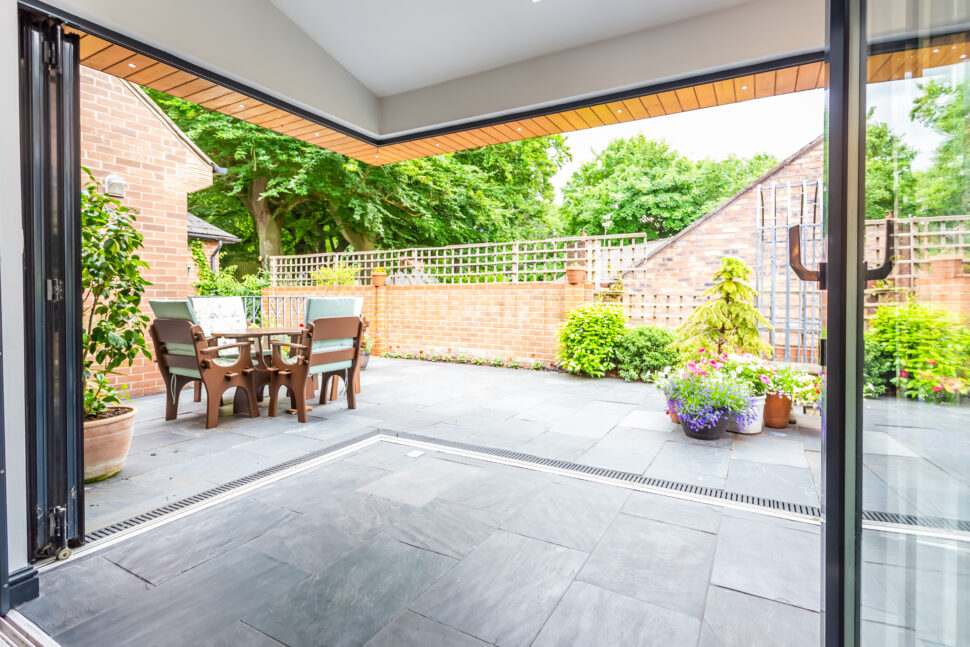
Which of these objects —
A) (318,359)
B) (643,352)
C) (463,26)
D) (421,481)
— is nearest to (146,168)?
(318,359)

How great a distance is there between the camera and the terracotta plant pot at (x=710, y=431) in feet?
11.7

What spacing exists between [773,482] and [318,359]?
11.5ft

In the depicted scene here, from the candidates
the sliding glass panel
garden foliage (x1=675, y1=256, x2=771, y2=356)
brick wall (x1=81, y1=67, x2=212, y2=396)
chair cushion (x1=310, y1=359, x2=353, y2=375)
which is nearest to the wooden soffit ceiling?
the sliding glass panel

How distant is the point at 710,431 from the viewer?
3570 mm

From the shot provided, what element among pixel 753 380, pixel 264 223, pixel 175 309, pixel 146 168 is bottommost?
pixel 753 380

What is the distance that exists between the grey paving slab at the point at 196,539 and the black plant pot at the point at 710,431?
283 centimetres

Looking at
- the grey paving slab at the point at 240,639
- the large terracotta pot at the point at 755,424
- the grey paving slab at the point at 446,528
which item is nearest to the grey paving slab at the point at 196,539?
the grey paving slab at the point at 240,639

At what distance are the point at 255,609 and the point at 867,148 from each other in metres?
2.13

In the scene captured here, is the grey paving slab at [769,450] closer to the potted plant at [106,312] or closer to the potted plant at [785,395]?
the potted plant at [785,395]

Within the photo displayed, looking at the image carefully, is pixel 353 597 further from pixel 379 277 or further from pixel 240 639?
pixel 379 277

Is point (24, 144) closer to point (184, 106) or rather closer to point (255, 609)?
point (255, 609)

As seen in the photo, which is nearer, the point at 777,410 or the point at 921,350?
the point at 921,350

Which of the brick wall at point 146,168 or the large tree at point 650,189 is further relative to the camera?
the large tree at point 650,189

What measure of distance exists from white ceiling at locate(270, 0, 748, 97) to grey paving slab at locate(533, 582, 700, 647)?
2.99 metres
